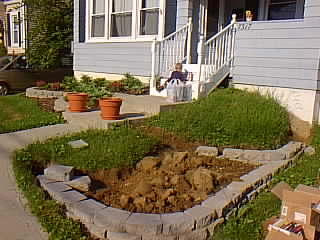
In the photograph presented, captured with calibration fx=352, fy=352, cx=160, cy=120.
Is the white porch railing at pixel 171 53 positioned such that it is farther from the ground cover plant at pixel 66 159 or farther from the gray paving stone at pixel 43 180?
the gray paving stone at pixel 43 180

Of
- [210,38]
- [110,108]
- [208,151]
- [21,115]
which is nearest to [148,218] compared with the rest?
[208,151]

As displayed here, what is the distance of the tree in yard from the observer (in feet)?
45.9

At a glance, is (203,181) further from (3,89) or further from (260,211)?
(3,89)

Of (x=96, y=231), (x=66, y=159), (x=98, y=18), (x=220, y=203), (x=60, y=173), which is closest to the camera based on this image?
(x=96, y=231)

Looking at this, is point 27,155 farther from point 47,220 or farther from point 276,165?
point 276,165

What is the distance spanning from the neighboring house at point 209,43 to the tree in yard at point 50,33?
104 inches

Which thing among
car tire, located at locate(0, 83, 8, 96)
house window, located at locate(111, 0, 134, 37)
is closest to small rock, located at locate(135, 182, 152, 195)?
house window, located at locate(111, 0, 134, 37)

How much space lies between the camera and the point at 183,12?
8289 millimetres

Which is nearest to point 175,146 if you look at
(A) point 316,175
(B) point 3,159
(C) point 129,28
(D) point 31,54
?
(A) point 316,175

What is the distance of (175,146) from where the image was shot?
16.9 feet

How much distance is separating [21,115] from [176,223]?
17.6ft

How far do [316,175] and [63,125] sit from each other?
404 centimetres

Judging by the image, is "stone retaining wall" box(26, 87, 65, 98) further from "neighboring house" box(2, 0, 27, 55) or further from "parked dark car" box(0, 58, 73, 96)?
"neighboring house" box(2, 0, 27, 55)

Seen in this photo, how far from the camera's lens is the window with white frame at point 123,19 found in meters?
9.09
